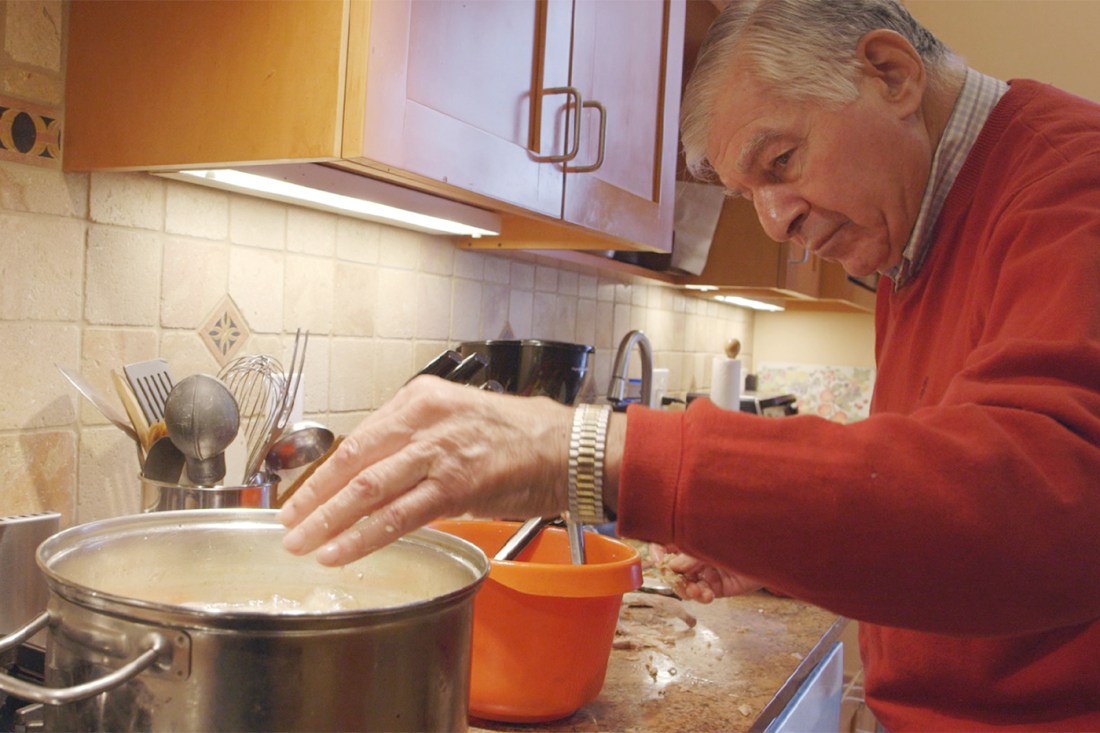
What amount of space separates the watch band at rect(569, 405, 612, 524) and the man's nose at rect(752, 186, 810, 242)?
1.80 ft

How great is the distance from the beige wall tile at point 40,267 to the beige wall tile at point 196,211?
0.12 m

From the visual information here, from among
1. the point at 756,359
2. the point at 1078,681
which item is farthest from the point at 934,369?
the point at 756,359

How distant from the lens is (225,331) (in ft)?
4.08

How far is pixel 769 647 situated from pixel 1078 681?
0.50 m

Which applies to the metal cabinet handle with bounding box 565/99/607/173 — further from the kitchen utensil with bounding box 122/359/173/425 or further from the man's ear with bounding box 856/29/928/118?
the kitchen utensil with bounding box 122/359/173/425

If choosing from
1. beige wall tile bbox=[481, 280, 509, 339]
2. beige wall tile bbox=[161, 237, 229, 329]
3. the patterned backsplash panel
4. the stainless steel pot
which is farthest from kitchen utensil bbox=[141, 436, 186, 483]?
the patterned backsplash panel

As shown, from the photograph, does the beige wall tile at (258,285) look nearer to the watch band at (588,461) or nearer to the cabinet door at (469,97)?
the cabinet door at (469,97)

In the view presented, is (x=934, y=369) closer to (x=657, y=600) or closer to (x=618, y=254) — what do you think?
(x=657, y=600)

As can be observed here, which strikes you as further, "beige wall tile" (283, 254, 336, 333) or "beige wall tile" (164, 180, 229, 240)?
"beige wall tile" (283, 254, 336, 333)

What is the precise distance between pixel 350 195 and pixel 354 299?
0.34 m

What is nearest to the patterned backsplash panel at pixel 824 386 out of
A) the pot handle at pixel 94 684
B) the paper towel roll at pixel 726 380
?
the paper towel roll at pixel 726 380

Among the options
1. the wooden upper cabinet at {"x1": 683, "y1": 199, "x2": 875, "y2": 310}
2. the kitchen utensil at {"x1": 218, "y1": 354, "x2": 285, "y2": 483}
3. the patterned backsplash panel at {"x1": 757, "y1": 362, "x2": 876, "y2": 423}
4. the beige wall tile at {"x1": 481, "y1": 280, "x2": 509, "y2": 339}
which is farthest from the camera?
the patterned backsplash panel at {"x1": 757, "y1": 362, "x2": 876, "y2": 423}

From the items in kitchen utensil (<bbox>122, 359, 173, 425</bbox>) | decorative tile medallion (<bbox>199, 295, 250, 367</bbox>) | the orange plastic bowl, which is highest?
decorative tile medallion (<bbox>199, 295, 250, 367</bbox>)

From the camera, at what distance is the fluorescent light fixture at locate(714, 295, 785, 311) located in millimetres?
3172
